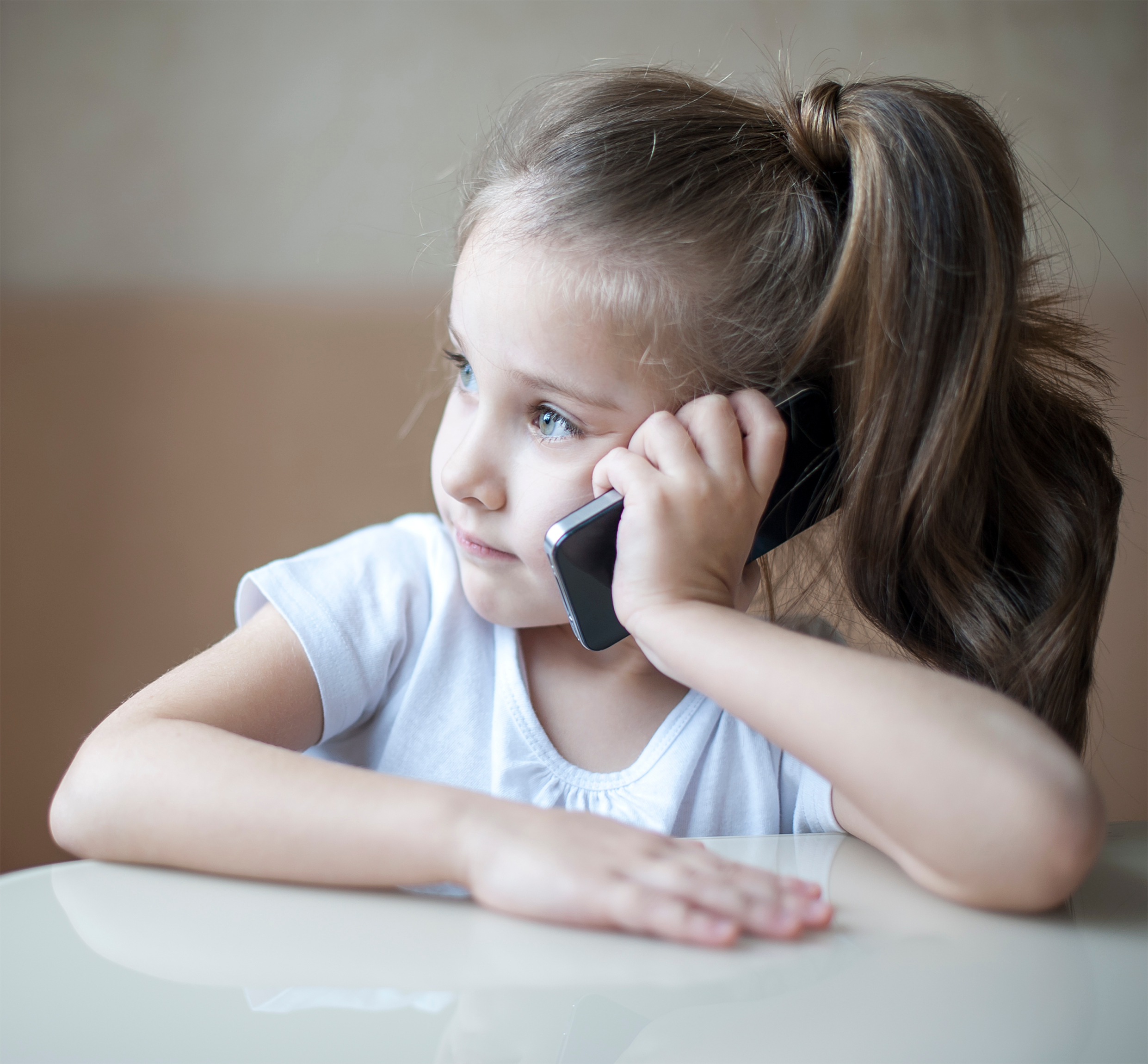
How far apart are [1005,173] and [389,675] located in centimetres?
57

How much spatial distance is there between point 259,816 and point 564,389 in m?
0.32

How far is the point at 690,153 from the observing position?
0.66 meters

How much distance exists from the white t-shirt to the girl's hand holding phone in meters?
0.19

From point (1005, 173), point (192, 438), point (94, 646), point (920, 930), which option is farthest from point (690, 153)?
point (94, 646)

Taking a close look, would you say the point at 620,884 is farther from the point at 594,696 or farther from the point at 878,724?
the point at 594,696

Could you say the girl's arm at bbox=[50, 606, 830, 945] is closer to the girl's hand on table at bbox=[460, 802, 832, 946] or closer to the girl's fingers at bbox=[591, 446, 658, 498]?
the girl's hand on table at bbox=[460, 802, 832, 946]

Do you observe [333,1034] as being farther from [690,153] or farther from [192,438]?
[192,438]

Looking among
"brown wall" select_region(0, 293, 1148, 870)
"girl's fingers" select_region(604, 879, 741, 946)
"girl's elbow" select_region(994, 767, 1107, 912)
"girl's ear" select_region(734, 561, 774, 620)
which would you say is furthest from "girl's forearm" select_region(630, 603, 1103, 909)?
"brown wall" select_region(0, 293, 1148, 870)

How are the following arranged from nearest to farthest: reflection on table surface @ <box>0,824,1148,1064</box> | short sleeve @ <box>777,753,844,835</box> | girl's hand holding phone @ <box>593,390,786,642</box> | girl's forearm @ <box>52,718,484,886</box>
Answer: reflection on table surface @ <box>0,824,1148,1064</box>, girl's forearm @ <box>52,718,484,886</box>, girl's hand holding phone @ <box>593,390,786,642</box>, short sleeve @ <box>777,753,844,835</box>

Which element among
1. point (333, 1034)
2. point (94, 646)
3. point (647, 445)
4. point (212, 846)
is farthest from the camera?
point (94, 646)

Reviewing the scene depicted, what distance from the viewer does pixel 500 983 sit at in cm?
34

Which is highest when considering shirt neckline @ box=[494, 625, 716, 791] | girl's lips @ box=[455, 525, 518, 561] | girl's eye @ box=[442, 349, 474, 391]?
girl's eye @ box=[442, 349, 474, 391]

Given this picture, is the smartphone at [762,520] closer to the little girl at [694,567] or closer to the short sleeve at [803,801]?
the little girl at [694,567]

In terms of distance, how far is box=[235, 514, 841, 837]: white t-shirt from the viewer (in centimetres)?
68
